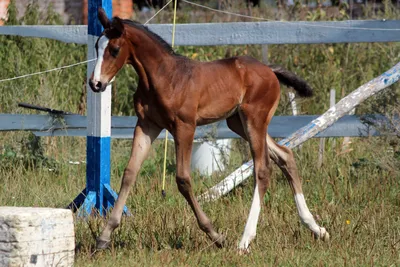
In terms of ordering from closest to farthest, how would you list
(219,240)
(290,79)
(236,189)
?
(219,240) → (290,79) → (236,189)

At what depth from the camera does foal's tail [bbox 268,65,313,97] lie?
638 cm

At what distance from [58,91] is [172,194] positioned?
336 cm

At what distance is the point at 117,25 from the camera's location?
5371mm

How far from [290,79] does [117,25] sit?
1627mm

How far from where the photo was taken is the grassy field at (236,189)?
5586mm

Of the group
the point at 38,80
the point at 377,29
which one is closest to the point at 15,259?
the point at 377,29

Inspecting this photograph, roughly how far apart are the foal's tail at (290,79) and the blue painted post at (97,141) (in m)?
1.45

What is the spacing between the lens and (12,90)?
913cm

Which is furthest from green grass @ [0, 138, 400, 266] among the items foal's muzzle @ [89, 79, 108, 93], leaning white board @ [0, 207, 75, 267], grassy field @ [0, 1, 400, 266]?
foal's muzzle @ [89, 79, 108, 93]

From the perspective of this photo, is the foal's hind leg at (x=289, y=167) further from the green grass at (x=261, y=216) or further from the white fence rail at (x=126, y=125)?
the white fence rail at (x=126, y=125)

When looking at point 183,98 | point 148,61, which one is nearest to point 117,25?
point 148,61

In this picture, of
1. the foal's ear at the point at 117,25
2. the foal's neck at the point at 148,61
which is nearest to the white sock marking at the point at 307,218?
the foal's neck at the point at 148,61

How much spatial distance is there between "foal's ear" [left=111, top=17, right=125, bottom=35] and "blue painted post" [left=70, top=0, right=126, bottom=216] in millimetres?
1505

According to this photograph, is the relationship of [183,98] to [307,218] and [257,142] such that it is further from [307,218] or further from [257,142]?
[307,218]
